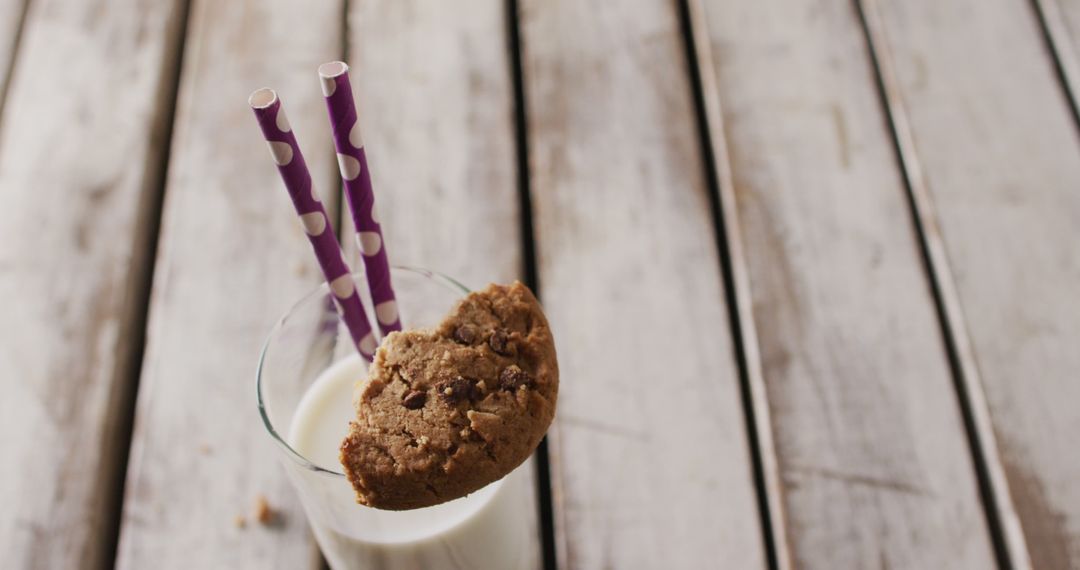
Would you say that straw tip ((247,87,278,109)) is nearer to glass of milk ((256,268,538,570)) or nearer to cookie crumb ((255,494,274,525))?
glass of milk ((256,268,538,570))

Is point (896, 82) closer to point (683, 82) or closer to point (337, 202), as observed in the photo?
point (683, 82)

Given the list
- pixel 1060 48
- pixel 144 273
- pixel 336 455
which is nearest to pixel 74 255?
pixel 144 273

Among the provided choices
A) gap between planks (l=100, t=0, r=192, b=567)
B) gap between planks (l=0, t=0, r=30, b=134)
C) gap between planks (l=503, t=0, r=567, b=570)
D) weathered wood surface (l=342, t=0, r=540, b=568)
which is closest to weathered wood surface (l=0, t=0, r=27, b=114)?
gap between planks (l=0, t=0, r=30, b=134)

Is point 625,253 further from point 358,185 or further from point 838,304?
point 358,185

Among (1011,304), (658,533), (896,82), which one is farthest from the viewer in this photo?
(896,82)

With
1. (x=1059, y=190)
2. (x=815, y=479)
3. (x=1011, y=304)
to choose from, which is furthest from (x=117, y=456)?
(x=1059, y=190)

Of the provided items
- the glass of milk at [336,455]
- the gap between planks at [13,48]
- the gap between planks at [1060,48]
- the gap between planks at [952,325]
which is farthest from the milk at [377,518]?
the gap between planks at [1060,48]

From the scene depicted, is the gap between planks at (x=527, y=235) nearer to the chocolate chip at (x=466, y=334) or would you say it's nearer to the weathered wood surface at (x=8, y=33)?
the chocolate chip at (x=466, y=334)
